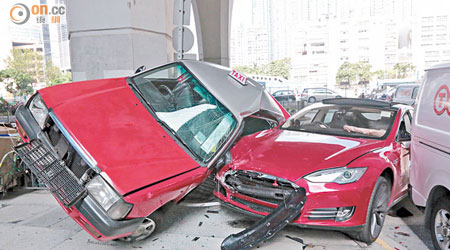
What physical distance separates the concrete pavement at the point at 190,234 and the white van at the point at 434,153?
47 centimetres

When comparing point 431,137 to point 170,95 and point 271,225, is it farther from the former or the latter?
point 170,95

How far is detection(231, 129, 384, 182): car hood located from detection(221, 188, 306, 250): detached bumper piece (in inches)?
7.4

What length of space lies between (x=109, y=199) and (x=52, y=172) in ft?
2.40

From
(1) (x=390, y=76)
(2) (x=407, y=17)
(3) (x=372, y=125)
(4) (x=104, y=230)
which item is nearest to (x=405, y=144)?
(3) (x=372, y=125)

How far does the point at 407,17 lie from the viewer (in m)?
41.3

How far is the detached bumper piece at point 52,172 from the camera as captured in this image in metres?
2.51

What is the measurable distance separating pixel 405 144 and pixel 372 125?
426mm

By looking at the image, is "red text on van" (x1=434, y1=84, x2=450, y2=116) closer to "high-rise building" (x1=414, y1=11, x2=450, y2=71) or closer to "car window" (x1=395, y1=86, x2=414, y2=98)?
"car window" (x1=395, y1=86, x2=414, y2=98)

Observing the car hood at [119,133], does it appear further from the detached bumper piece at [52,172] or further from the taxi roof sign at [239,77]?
the taxi roof sign at [239,77]

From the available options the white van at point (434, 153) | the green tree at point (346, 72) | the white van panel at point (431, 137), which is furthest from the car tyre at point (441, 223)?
the green tree at point (346, 72)

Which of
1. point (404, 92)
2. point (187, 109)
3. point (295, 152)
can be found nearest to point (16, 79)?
point (404, 92)

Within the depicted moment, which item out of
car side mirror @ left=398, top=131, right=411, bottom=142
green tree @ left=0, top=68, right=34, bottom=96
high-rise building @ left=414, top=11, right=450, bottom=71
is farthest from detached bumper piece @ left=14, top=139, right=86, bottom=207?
green tree @ left=0, top=68, right=34, bottom=96

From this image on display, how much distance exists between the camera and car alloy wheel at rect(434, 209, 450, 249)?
8.29 feet

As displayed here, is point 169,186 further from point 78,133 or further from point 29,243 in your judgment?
point 29,243
